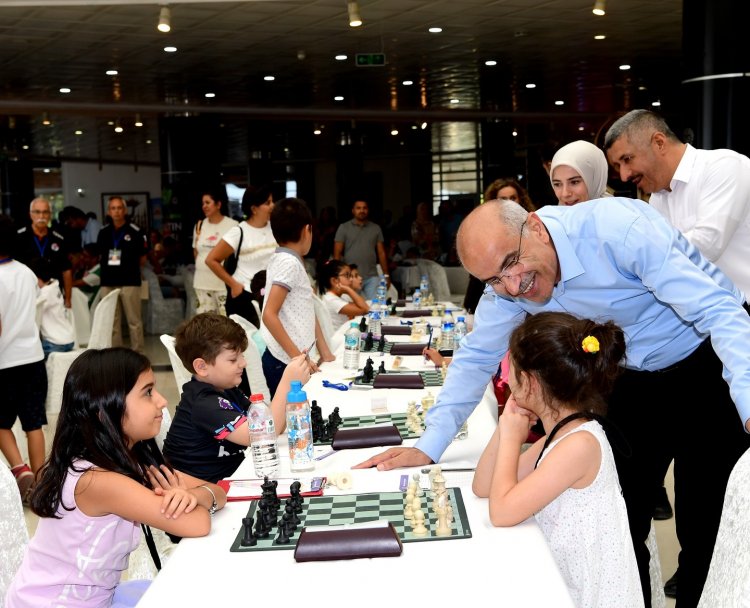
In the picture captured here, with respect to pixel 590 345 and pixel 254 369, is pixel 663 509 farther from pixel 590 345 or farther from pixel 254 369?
pixel 590 345

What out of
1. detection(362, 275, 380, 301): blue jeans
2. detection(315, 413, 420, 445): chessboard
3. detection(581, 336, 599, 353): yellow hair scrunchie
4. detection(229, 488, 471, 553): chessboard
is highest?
detection(581, 336, 599, 353): yellow hair scrunchie

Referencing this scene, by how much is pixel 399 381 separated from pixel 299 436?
114cm

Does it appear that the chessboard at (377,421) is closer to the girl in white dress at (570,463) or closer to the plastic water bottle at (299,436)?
the plastic water bottle at (299,436)

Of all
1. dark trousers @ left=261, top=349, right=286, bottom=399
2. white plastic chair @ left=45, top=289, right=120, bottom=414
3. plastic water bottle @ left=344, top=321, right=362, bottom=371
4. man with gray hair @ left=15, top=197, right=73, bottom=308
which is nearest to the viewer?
plastic water bottle @ left=344, top=321, right=362, bottom=371

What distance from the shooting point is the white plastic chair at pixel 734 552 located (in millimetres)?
1578

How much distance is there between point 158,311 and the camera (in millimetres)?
11758

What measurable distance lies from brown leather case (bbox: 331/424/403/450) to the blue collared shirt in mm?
199

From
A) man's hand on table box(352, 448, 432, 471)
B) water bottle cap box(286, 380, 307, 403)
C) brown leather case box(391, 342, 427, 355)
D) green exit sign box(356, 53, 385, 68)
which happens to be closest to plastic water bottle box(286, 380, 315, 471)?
water bottle cap box(286, 380, 307, 403)

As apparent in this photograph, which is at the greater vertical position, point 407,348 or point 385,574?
point 385,574

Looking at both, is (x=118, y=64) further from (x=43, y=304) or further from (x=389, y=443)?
(x=389, y=443)

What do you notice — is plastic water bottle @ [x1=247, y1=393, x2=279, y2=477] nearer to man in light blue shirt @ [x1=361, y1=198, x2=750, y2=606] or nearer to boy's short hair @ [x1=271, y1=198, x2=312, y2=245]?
man in light blue shirt @ [x1=361, y1=198, x2=750, y2=606]

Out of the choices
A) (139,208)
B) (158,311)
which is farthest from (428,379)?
(139,208)

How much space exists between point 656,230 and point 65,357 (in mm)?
4724

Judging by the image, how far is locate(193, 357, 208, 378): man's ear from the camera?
2.91 meters
